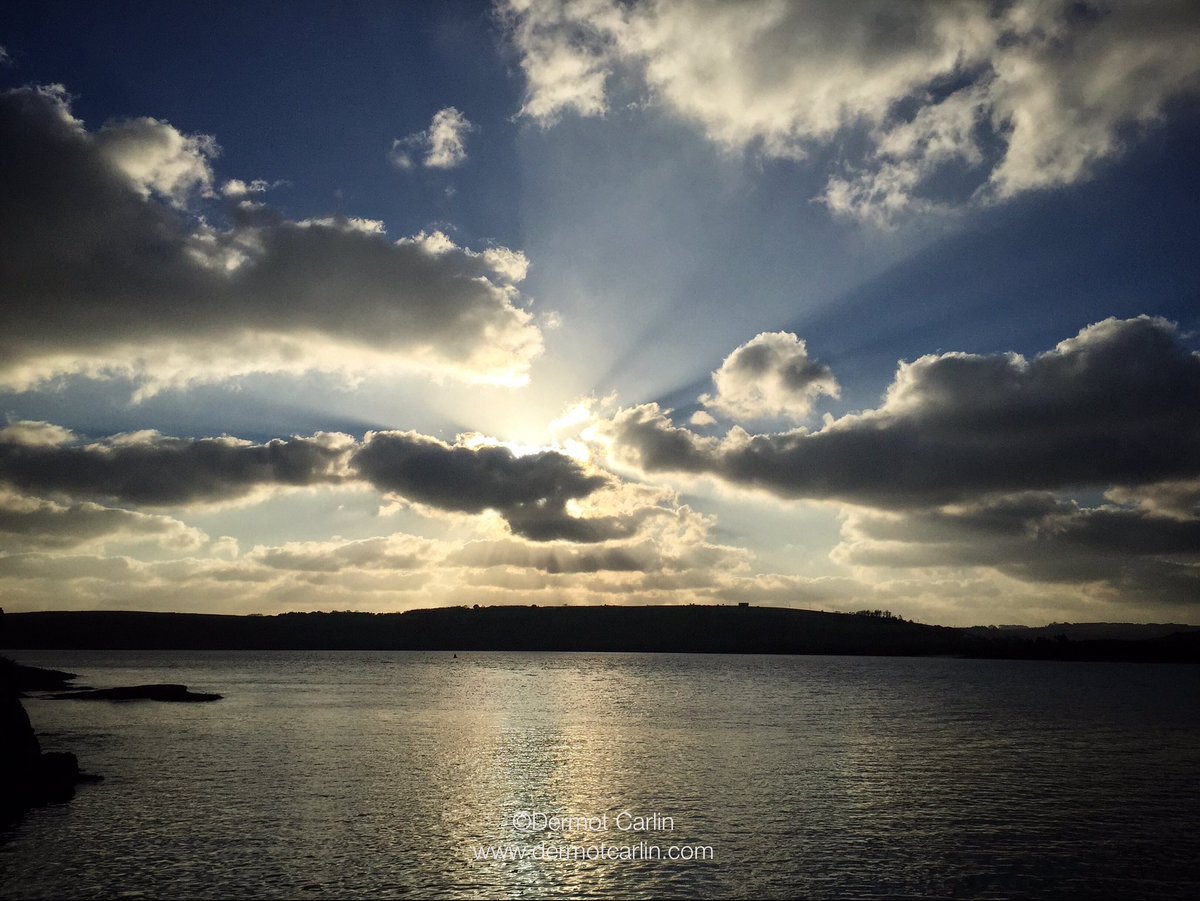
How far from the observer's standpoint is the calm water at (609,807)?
28.8 m

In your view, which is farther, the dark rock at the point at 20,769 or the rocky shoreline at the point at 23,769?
the dark rock at the point at 20,769

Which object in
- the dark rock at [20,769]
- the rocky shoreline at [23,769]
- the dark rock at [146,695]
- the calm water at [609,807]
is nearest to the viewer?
the calm water at [609,807]

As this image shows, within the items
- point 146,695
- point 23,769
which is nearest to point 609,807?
point 23,769

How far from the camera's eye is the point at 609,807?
40469 mm

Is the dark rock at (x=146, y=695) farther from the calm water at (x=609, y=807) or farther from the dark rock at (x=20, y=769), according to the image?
the dark rock at (x=20, y=769)

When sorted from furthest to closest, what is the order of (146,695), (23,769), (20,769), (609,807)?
(146,695), (23,769), (20,769), (609,807)

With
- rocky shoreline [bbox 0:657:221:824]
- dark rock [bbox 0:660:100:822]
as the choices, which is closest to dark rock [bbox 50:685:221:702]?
rocky shoreline [bbox 0:657:221:824]

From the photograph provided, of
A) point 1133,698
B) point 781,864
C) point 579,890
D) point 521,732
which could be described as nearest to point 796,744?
point 521,732

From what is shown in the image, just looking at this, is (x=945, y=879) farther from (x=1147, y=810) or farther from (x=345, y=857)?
(x=345, y=857)

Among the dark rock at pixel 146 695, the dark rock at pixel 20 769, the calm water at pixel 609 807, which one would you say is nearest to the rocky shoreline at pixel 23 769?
the dark rock at pixel 20 769

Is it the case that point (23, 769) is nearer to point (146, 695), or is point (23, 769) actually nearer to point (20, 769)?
point (20, 769)

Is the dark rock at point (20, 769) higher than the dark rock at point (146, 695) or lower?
higher

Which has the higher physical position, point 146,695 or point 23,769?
point 23,769

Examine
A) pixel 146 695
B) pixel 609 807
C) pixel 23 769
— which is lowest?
pixel 146 695
